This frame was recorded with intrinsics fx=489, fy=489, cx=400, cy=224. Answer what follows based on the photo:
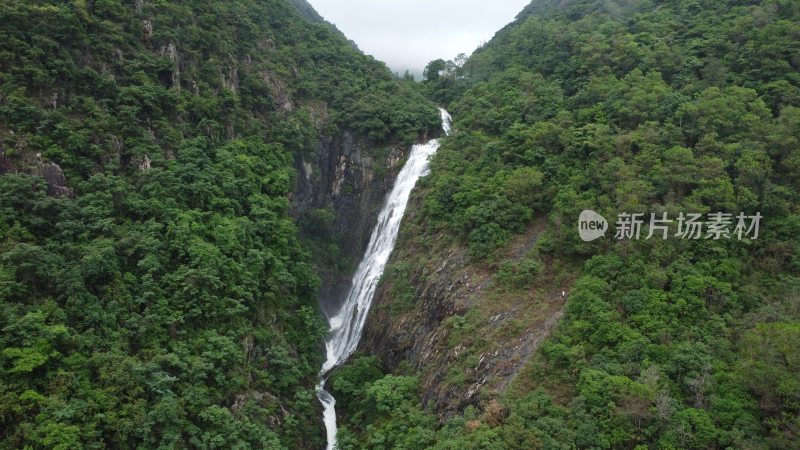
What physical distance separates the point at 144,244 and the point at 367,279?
1244 centimetres

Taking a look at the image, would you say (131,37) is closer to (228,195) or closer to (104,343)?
(228,195)

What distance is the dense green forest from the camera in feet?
44.3

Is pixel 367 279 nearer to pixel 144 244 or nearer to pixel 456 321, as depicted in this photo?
pixel 456 321

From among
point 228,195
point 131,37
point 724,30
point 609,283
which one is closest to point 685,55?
point 724,30

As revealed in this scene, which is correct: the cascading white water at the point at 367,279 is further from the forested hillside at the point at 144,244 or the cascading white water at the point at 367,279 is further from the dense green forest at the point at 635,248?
the forested hillside at the point at 144,244

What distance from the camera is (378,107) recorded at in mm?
34875

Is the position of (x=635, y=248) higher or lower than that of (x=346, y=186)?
lower

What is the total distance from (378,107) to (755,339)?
2691 cm
